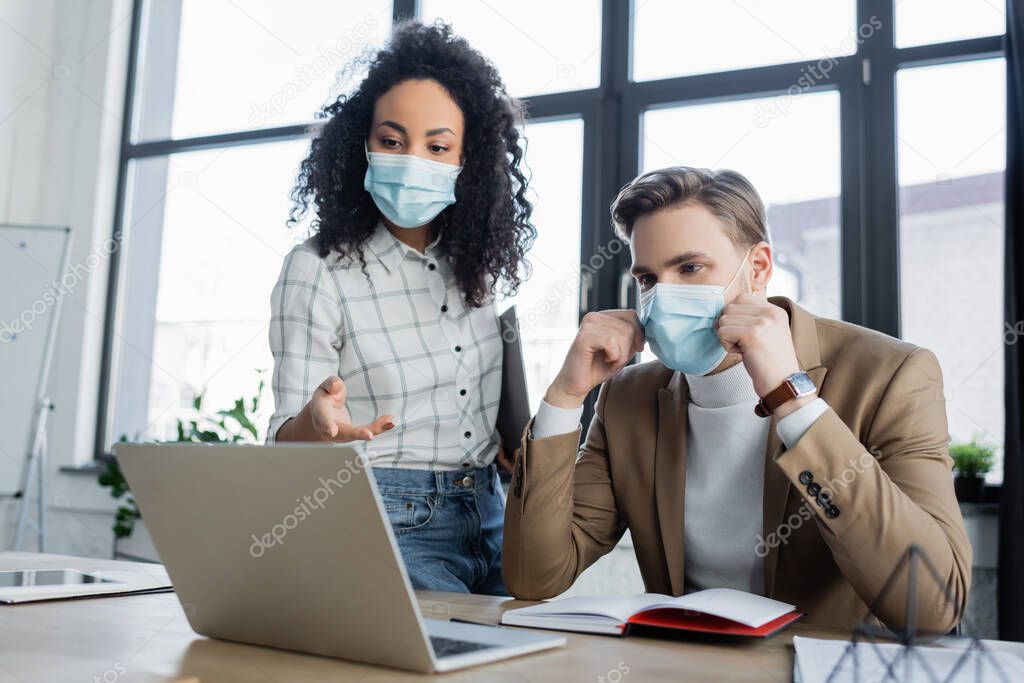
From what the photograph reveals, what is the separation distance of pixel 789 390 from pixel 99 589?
0.96 meters

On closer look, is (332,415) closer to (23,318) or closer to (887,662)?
(887,662)

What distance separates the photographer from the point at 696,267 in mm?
1451

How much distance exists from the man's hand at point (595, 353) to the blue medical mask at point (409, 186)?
0.35 metres

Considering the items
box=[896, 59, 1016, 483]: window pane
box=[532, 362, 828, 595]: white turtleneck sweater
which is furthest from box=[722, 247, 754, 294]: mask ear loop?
box=[896, 59, 1016, 483]: window pane

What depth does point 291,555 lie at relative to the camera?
0.78 meters

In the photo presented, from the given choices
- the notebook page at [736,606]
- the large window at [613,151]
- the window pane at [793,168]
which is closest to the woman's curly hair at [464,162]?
the large window at [613,151]

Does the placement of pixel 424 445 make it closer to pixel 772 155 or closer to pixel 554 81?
pixel 772 155

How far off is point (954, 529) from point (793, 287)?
173 centimetres

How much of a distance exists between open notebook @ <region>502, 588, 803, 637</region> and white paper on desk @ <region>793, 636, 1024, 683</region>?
6 cm

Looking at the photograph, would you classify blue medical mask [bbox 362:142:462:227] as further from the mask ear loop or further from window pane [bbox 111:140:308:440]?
window pane [bbox 111:140:308:440]

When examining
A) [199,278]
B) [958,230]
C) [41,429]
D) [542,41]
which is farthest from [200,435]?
[958,230]

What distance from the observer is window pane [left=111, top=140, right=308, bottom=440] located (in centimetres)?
376

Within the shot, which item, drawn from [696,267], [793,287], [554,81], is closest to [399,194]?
[696,267]

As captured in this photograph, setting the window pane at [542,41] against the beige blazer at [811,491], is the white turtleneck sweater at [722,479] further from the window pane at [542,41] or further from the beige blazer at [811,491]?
the window pane at [542,41]
